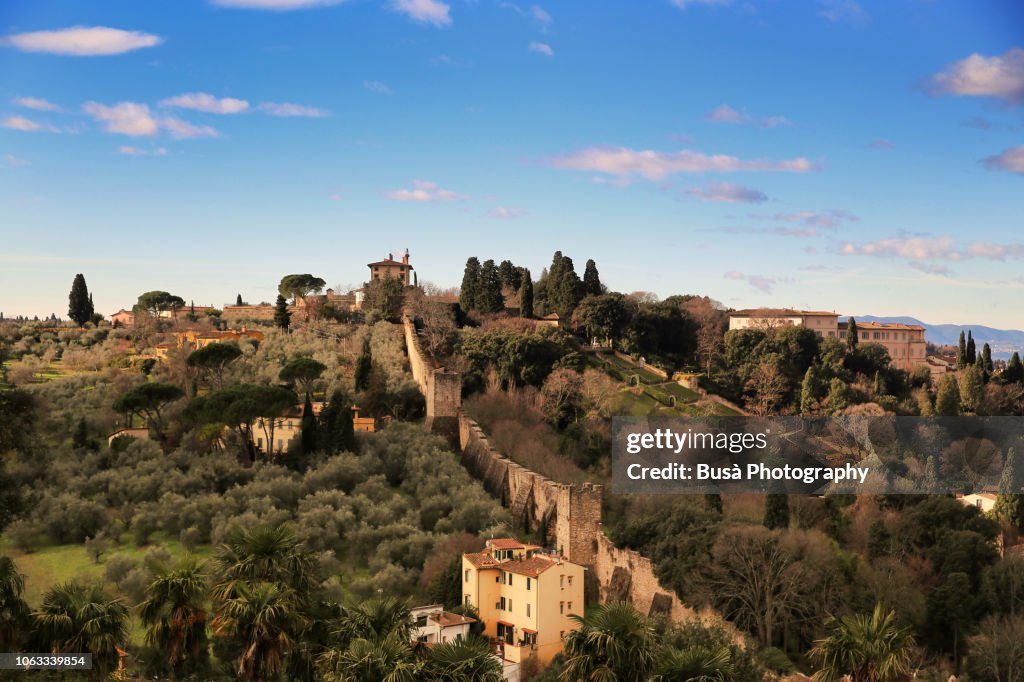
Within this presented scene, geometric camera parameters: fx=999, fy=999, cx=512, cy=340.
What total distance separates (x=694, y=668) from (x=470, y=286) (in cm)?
3780

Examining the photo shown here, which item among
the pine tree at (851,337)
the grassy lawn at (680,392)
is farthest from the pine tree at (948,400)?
the grassy lawn at (680,392)

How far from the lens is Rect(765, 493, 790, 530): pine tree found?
2352cm

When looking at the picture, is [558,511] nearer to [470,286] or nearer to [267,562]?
[267,562]

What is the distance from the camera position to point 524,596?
19812 millimetres

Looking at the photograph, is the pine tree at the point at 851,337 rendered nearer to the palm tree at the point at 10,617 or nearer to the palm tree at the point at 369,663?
the palm tree at the point at 369,663

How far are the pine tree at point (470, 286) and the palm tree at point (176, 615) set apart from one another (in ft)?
120

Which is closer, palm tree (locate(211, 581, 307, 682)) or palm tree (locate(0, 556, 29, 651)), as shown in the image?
palm tree (locate(211, 581, 307, 682))

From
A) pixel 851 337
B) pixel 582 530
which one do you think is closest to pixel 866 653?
pixel 582 530

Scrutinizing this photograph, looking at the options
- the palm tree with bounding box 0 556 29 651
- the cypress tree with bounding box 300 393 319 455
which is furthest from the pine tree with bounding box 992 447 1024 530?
the palm tree with bounding box 0 556 29 651

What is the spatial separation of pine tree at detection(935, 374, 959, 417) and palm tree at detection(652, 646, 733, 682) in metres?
29.9

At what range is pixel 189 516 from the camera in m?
24.2

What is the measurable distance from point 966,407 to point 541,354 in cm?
1928

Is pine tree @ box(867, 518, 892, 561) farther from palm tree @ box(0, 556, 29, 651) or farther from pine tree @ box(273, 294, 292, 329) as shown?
pine tree @ box(273, 294, 292, 329)

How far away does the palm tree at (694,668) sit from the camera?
13.7m
